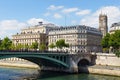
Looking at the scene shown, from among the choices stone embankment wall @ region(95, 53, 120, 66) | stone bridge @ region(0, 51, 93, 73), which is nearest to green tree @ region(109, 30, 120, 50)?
stone embankment wall @ region(95, 53, 120, 66)

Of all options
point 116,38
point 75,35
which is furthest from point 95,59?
point 75,35

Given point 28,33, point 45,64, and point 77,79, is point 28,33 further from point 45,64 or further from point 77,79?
point 77,79

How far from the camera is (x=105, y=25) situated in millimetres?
166250

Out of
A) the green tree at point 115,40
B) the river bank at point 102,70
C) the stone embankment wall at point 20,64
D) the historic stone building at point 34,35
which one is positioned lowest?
the river bank at point 102,70

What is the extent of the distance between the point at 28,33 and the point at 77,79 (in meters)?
79.4

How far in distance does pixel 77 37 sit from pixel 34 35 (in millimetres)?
23892

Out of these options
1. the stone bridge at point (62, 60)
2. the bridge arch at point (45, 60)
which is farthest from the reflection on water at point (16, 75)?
the stone bridge at point (62, 60)

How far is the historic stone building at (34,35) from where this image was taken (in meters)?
133

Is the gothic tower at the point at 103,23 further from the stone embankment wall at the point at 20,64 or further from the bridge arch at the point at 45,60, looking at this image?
the bridge arch at the point at 45,60

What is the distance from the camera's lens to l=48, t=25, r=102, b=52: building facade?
120 m

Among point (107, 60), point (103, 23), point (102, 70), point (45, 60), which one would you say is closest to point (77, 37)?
point (107, 60)

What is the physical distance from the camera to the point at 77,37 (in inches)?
4719

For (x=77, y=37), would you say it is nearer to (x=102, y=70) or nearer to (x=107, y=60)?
(x=107, y=60)

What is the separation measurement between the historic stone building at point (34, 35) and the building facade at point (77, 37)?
4497 mm
